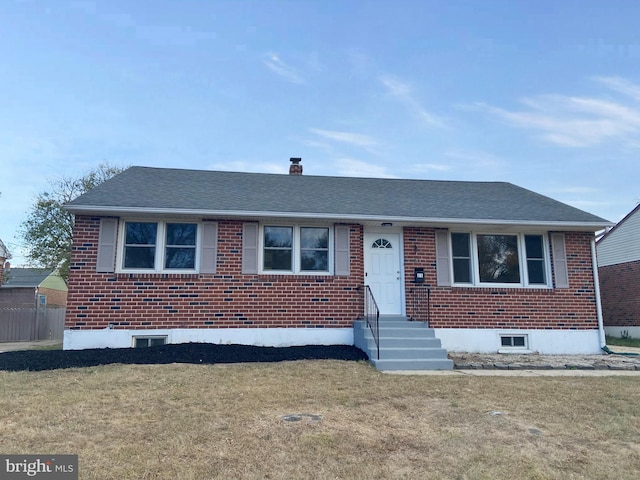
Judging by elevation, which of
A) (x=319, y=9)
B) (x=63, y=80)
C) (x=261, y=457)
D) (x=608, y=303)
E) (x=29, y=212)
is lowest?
(x=261, y=457)

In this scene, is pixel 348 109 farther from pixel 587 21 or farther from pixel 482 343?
pixel 482 343

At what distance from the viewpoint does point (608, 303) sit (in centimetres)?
1725

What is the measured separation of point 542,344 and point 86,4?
13998 mm

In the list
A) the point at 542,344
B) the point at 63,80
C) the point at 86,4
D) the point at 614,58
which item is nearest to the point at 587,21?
the point at 614,58

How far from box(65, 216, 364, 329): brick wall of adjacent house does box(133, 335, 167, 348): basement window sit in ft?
0.86

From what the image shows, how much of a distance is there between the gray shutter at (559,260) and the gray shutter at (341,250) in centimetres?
510

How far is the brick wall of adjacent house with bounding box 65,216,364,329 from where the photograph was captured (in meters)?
8.49

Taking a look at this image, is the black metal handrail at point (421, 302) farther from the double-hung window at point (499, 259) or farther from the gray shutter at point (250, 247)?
the gray shutter at point (250, 247)

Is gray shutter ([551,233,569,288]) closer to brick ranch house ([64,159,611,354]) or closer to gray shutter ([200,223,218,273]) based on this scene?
brick ranch house ([64,159,611,354])

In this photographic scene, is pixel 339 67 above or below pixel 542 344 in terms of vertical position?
above

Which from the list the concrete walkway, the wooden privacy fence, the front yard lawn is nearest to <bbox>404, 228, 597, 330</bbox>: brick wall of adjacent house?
the concrete walkway

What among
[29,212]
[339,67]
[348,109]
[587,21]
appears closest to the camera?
[587,21]

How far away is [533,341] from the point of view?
9430 mm

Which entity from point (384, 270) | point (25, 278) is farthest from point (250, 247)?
point (25, 278)
